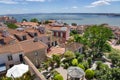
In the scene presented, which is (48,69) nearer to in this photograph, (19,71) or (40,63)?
(40,63)

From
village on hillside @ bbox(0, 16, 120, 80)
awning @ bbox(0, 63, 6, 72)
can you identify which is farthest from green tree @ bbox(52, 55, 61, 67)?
awning @ bbox(0, 63, 6, 72)

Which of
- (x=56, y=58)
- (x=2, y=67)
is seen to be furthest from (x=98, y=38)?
(x=2, y=67)

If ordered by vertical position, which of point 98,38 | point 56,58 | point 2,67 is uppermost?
point 98,38

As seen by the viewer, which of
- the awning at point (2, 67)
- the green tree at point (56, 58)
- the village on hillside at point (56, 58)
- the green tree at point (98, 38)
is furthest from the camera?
the green tree at point (98, 38)

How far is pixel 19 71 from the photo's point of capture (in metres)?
27.0

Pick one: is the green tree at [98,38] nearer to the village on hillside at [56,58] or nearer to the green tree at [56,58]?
the village on hillside at [56,58]

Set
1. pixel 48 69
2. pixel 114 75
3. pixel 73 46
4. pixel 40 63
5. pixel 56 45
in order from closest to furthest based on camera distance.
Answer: pixel 114 75 < pixel 48 69 < pixel 40 63 < pixel 73 46 < pixel 56 45

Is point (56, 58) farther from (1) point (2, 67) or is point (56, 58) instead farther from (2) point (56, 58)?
(1) point (2, 67)

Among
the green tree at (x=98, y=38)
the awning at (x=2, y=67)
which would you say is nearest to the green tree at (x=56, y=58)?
the awning at (x=2, y=67)

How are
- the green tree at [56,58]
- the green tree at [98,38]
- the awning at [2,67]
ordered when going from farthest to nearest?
1. the green tree at [98,38]
2. the green tree at [56,58]
3. the awning at [2,67]

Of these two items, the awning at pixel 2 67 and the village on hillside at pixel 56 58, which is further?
the village on hillside at pixel 56 58

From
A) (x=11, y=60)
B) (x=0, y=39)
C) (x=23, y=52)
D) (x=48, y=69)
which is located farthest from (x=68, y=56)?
(x=0, y=39)

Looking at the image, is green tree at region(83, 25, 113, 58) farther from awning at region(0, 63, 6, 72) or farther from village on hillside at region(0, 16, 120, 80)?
awning at region(0, 63, 6, 72)

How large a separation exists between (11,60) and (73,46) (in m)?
21.5
